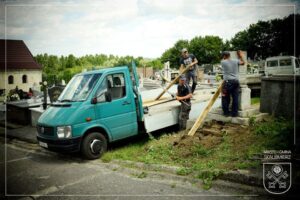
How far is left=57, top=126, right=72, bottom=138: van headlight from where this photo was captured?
236 inches

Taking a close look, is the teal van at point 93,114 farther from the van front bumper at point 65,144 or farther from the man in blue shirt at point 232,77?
the man in blue shirt at point 232,77

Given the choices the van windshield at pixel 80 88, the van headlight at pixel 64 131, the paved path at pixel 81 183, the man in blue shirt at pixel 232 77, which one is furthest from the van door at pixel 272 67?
the van headlight at pixel 64 131

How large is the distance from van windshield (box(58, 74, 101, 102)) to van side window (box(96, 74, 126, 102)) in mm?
250

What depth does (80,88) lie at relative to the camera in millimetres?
6789

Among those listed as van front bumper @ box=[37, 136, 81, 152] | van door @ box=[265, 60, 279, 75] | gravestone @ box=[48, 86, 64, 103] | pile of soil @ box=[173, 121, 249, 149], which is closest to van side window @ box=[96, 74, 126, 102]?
van front bumper @ box=[37, 136, 81, 152]

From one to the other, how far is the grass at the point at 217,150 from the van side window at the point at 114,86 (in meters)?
1.59

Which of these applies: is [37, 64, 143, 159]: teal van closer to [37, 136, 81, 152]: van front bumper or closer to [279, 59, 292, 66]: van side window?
[37, 136, 81, 152]: van front bumper

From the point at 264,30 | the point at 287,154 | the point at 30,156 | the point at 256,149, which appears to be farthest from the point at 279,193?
the point at 264,30

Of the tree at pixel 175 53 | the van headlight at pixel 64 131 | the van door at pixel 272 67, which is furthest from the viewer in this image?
the tree at pixel 175 53

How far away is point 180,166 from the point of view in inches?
210

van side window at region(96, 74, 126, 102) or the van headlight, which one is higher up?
van side window at region(96, 74, 126, 102)

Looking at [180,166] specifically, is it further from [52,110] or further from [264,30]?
[264,30]

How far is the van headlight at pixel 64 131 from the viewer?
19.6 feet

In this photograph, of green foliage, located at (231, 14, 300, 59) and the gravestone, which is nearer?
the gravestone
